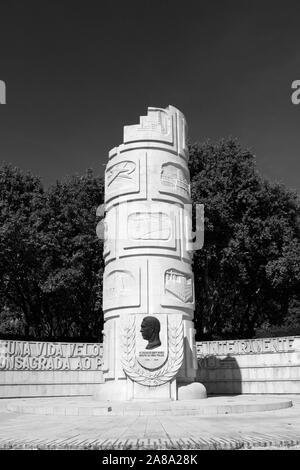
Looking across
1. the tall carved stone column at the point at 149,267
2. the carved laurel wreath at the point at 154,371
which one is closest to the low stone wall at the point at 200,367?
the tall carved stone column at the point at 149,267

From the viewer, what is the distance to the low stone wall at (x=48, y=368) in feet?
64.8

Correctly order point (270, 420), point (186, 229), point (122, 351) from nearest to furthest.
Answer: point (270, 420), point (122, 351), point (186, 229)

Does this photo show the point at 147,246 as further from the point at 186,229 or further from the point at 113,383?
the point at 113,383

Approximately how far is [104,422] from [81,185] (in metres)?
19.0

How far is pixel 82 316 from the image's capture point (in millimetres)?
28828

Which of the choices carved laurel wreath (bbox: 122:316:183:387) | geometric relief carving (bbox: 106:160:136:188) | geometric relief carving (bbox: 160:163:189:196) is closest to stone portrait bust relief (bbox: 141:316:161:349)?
carved laurel wreath (bbox: 122:316:183:387)

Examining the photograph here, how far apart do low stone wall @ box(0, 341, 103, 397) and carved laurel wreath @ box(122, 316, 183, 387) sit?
23.3 ft

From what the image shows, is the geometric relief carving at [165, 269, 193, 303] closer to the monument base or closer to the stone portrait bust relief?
the stone portrait bust relief

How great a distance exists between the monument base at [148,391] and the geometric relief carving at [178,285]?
9.56ft

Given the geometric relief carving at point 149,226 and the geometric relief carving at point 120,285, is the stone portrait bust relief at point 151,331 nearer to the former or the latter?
the geometric relief carving at point 120,285

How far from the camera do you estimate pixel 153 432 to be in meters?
8.43

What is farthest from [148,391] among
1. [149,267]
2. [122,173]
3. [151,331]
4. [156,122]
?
[156,122]

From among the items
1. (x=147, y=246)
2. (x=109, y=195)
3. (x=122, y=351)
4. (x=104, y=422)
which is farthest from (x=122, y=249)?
(x=104, y=422)
